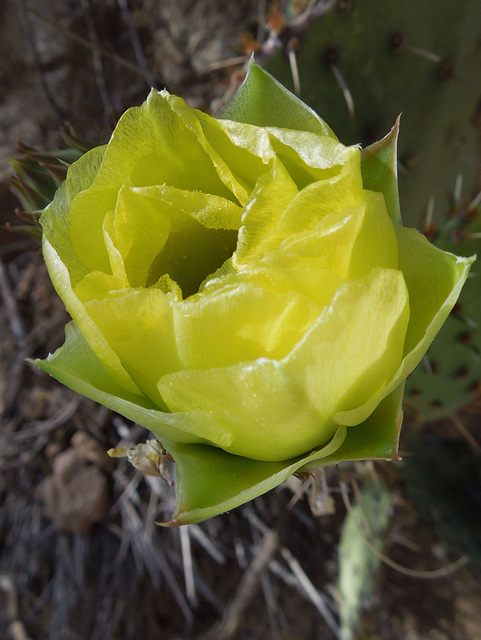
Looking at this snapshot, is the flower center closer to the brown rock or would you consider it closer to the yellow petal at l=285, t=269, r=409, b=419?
the yellow petal at l=285, t=269, r=409, b=419

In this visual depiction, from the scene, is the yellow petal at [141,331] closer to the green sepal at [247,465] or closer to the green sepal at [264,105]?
the green sepal at [247,465]

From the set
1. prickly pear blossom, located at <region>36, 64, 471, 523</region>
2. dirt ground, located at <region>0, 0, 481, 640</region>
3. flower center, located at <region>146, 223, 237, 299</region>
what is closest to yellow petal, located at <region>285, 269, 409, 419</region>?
prickly pear blossom, located at <region>36, 64, 471, 523</region>

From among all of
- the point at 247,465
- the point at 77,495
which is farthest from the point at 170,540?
the point at 247,465

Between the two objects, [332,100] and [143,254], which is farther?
[332,100]

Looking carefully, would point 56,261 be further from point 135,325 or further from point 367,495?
point 367,495

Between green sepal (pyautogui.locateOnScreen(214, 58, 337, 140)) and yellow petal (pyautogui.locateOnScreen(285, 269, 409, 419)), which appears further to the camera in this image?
green sepal (pyautogui.locateOnScreen(214, 58, 337, 140))

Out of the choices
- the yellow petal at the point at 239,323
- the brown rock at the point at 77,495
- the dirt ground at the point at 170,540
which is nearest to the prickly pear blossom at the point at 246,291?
the yellow petal at the point at 239,323

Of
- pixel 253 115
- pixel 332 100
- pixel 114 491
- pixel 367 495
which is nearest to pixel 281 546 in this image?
pixel 367 495
